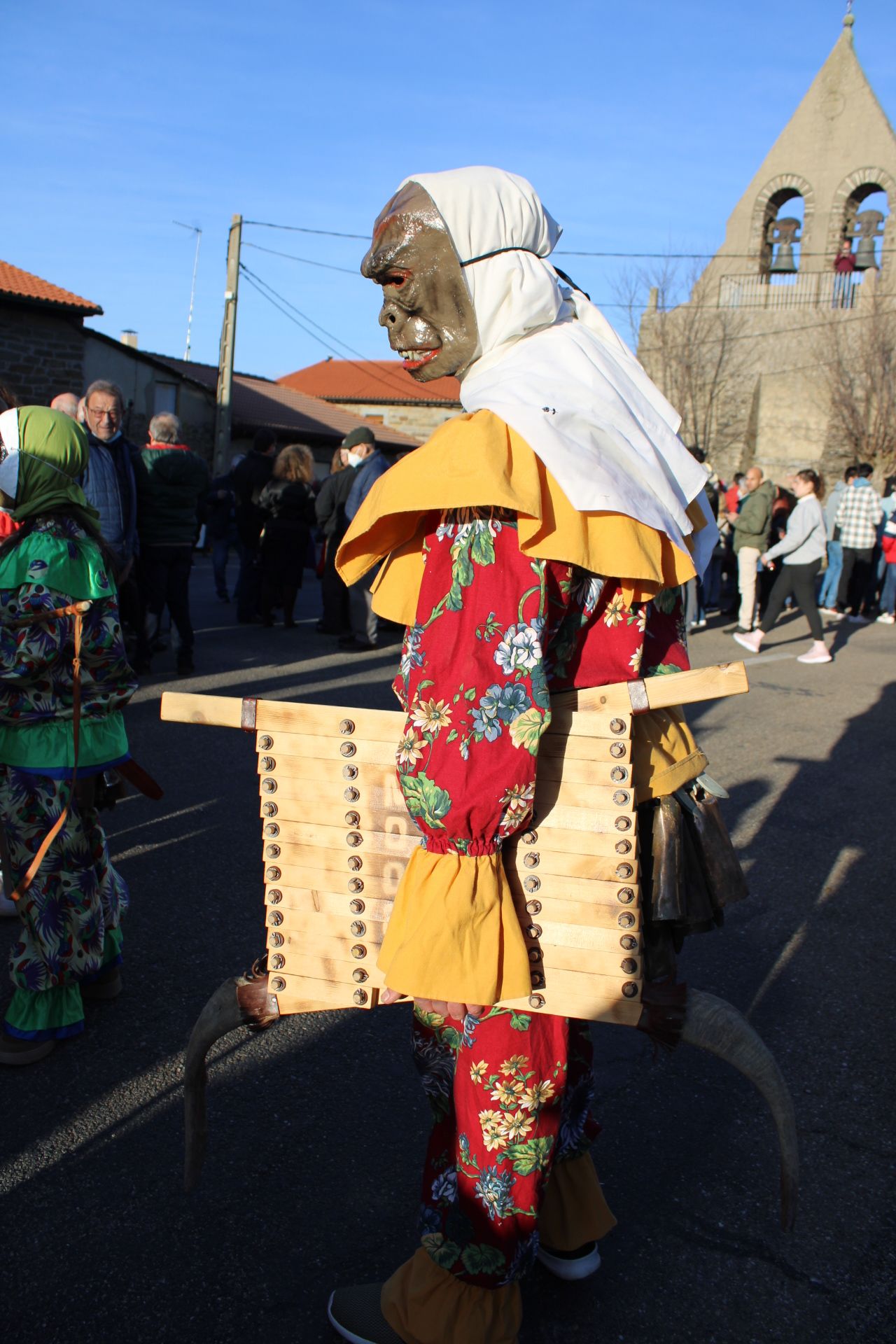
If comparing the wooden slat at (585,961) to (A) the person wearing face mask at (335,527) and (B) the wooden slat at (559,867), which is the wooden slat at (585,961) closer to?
(B) the wooden slat at (559,867)

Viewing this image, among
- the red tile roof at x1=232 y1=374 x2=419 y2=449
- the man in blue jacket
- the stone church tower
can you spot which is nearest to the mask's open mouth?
the man in blue jacket

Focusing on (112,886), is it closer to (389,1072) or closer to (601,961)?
(389,1072)

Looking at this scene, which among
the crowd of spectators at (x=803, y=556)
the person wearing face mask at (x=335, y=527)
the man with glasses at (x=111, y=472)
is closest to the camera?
the man with glasses at (x=111, y=472)

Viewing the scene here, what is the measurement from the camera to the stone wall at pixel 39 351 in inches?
732

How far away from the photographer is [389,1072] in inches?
121

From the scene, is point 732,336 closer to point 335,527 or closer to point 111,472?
point 335,527

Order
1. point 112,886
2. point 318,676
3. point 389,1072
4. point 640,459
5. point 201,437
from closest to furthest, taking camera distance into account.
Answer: point 640,459, point 389,1072, point 112,886, point 318,676, point 201,437

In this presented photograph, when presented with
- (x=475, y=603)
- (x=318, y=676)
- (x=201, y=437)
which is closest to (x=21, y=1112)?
(x=475, y=603)

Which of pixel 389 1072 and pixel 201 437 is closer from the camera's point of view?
pixel 389 1072

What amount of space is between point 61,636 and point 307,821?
5.21ft

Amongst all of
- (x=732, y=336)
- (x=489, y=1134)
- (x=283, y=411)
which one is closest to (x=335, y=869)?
(x=489, y=1134)

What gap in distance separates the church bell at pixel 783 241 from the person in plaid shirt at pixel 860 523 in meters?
14.3

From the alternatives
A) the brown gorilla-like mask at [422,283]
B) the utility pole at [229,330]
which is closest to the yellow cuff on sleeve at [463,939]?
the brown gorilla-like mask at [422,283]

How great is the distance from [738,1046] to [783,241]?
30.8m
